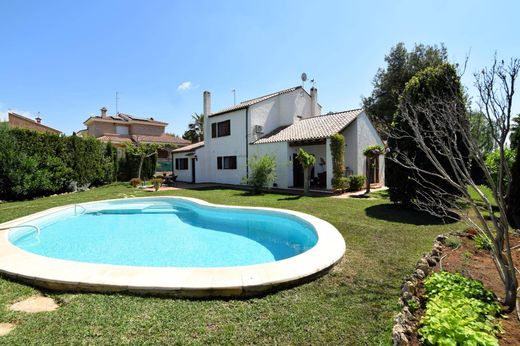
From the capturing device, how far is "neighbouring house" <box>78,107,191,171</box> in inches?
1536

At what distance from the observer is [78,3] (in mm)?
12227

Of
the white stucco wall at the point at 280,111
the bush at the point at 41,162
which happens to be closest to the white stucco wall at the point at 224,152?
the white stucco wall at the point at 280,111

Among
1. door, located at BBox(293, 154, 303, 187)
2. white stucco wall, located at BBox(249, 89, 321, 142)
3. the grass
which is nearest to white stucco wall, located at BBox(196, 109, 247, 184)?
white stucco wall, located at BBox(249, 89, 321, 142)

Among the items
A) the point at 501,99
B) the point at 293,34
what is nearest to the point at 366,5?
the point at 293,34

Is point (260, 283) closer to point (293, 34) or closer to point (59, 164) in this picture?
point (293, 34)

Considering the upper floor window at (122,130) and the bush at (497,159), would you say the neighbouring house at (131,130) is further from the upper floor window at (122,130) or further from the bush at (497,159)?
the bush at (497,159)

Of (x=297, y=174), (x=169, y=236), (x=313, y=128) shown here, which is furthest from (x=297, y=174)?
(x=169, y=236)

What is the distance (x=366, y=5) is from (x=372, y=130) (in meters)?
12.3

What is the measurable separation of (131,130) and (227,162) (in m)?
24.3

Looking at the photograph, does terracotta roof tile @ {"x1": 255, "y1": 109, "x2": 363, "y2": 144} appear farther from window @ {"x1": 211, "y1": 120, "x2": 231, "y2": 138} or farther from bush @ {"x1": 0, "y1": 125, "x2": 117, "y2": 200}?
bush @ {"x1": 0, "y1": 125, "x2": 117, "y2": 200}

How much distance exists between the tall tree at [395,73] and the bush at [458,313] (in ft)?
101

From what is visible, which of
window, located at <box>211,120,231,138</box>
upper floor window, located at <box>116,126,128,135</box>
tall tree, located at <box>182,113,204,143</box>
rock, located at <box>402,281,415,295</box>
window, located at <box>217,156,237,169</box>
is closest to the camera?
rock, located at <box>402,281,415,295</box>

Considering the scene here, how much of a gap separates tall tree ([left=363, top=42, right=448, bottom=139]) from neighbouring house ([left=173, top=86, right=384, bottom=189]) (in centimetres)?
1111

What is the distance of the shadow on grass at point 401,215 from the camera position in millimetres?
9641
